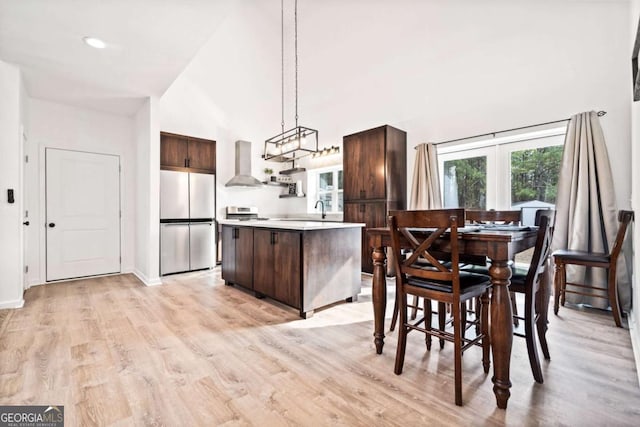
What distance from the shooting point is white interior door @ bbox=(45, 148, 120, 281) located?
13.5 feet

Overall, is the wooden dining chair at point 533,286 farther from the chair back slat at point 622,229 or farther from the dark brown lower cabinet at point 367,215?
the dark brown lower cabinet at point 367,215

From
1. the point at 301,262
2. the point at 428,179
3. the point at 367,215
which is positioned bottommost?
the point at 301,262

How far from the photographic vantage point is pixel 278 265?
2979 mm

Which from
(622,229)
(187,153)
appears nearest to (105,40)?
(187,153)

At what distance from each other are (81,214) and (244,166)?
2.72 metres

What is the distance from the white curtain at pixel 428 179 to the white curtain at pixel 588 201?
4.45ft

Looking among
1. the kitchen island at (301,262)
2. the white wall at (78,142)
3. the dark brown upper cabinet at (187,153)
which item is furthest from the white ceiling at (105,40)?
the kitchen island at (301,262)

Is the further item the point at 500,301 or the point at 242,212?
the point at 242,212

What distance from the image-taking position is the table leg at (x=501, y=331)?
1.45m

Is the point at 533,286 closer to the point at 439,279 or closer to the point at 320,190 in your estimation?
the point at 439,279

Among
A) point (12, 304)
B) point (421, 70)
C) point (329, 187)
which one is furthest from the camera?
point (329, 187)

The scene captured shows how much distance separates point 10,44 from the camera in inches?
107

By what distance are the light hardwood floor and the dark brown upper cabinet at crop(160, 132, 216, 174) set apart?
2660 mm

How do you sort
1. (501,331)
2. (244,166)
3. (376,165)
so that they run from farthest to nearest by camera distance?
(244,166) < (376,165) < (501,331)
